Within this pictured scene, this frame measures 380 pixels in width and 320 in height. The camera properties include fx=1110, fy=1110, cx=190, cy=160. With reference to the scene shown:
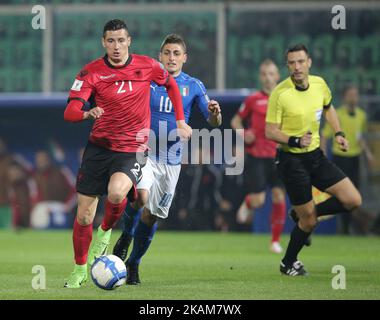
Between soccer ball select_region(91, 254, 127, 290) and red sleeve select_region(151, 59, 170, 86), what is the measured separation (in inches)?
69.1

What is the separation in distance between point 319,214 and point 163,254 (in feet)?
10.4

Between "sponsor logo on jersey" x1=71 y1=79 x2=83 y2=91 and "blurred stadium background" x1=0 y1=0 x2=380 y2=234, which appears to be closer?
"sponsor logo on jersey" x1=71 y1=79 x2=83 y2=91

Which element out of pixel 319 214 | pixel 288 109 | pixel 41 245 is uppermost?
pixel 288 109

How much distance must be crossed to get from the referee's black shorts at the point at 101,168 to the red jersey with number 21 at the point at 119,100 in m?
0.07

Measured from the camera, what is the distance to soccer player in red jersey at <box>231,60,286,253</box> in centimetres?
1462

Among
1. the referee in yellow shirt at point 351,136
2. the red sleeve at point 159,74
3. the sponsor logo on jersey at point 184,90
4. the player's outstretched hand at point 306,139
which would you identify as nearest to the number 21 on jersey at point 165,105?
the sponsor logo on jersey at point 184,90

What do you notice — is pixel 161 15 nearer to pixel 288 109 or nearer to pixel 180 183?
pixel 180 183

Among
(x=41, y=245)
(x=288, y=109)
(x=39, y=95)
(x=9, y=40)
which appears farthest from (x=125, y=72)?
(x=9, y=40)

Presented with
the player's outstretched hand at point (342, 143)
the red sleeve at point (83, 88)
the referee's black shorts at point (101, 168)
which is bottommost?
the referee's black shorts at point (101, 168)

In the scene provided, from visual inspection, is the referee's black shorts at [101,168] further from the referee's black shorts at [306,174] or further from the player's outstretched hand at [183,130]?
the referee's black shorts at [306,174]

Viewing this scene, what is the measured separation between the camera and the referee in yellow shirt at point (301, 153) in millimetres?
10984

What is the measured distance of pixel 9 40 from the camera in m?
20.6

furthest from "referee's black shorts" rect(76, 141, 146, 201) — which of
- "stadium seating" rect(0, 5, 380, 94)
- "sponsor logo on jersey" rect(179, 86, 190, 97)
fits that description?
"stadium seating" rect(0, 5, 380, 94)

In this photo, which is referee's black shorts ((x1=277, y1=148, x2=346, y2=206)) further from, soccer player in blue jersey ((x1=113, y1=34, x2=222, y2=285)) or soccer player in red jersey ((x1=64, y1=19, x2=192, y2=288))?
soccer player in red jersey ((x1=64, y1=19, x2=192, y2=288))
